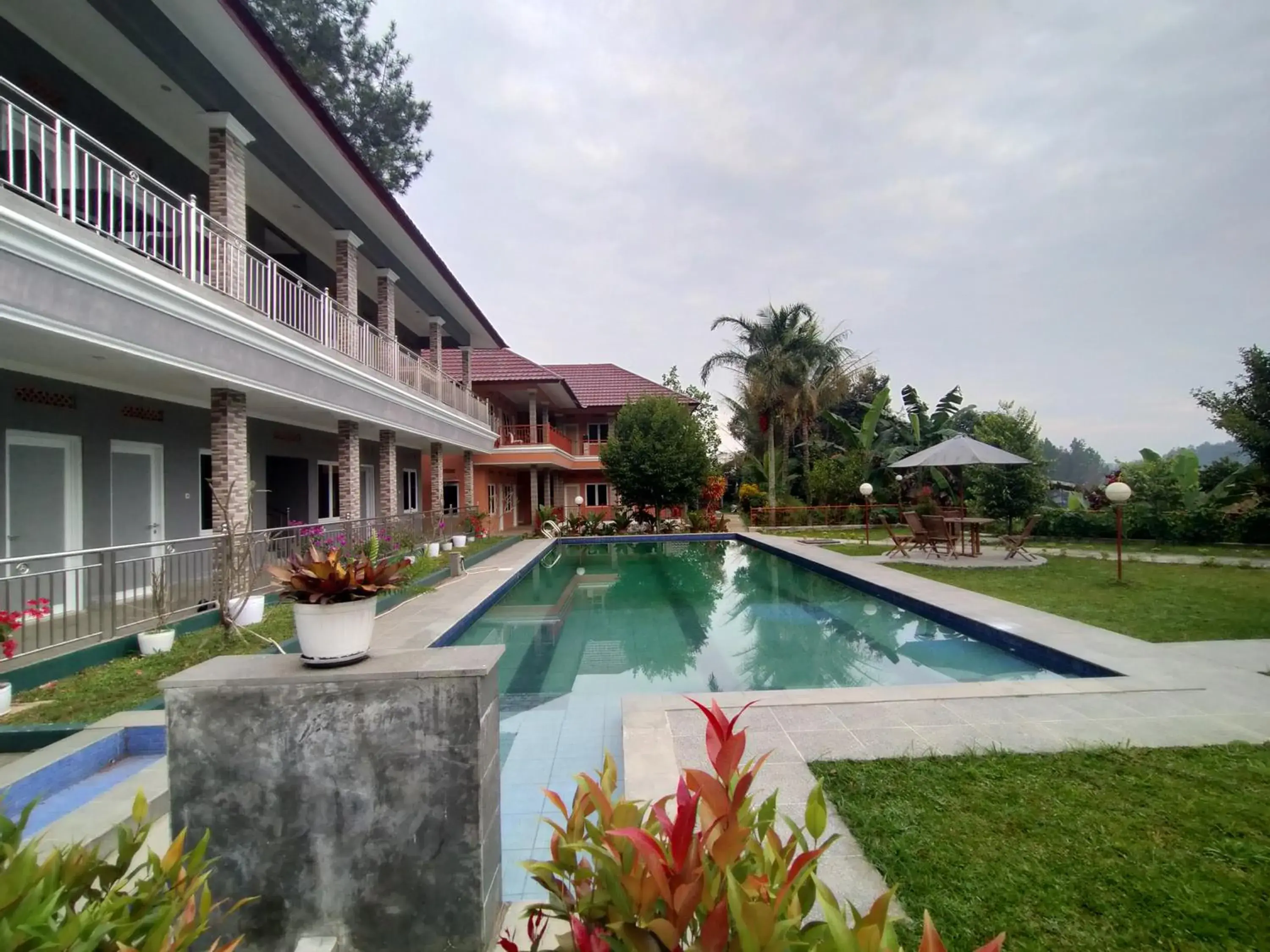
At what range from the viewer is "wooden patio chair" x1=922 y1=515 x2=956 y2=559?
47.5ft

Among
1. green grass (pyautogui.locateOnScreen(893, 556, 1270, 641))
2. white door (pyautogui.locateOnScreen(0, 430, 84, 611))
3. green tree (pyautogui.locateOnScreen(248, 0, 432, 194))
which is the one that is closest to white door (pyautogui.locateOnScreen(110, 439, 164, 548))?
white door (pyautogui.locateOnScreen(0, 430, 84, 611))

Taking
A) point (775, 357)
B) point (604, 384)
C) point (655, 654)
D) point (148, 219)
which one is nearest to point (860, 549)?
point (655, 654)

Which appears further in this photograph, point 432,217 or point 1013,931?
point 432,217

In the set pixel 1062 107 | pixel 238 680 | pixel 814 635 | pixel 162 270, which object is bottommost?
pixel 814 635

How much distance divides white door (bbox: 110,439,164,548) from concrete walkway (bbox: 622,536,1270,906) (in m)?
8.71

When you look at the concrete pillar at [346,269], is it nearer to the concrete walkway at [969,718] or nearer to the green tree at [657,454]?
the concrete walkway at [969,718]

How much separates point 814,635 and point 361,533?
8518 millimetres

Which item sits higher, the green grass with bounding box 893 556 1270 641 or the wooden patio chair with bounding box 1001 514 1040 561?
the wooden patio chair with bounding box 1001 514 1040 561

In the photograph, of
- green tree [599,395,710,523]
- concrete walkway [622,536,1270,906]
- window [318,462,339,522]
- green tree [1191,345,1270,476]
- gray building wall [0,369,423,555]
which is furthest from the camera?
green tree [599,395,710,523]

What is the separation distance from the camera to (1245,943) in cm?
244

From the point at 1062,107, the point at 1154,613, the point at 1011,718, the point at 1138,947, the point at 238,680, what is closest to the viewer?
the point at 238,680

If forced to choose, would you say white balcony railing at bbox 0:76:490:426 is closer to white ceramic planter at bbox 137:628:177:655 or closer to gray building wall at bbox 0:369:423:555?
gray building wall at bbox 0:369:423:555

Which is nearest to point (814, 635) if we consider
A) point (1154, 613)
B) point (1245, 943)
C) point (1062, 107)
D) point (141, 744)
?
point (1154, 613)

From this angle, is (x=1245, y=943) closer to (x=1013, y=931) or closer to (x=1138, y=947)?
(x=1138, y=947)
